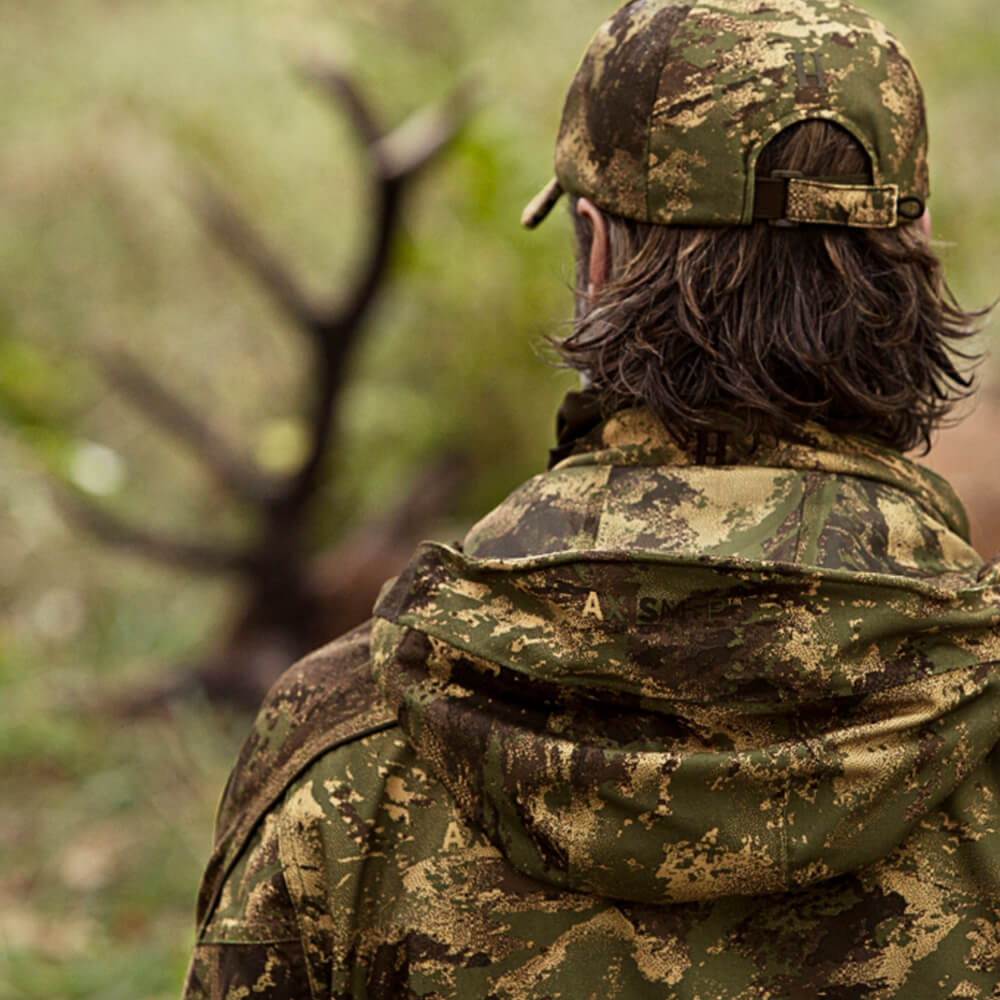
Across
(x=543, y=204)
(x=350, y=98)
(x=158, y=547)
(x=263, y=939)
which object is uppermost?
(x=350, y=98)

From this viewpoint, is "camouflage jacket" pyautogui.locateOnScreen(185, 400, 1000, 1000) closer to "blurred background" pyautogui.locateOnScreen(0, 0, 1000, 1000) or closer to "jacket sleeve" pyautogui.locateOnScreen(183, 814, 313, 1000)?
"jacket sleeve" pyautogui.locateOnScreen(183, 814, 313, 1000)

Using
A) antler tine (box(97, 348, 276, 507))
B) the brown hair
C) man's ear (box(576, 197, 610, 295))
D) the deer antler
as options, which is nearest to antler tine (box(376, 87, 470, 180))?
the deer antler

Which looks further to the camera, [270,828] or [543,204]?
[543,204]

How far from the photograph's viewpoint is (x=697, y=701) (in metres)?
1.10

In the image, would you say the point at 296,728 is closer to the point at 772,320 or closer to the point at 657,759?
the point at 657,759

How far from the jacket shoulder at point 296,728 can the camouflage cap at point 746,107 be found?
1.86 feet

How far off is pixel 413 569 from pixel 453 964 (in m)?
0.38

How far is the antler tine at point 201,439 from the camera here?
4.97m

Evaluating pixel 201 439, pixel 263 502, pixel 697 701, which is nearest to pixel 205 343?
pixel 201 439

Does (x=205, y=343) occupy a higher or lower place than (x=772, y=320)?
higher

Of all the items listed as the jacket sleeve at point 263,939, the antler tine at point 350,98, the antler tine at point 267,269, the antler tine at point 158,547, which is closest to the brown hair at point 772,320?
the jacket sleeve at point 263,939

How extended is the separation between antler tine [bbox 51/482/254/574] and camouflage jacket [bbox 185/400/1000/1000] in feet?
12.1

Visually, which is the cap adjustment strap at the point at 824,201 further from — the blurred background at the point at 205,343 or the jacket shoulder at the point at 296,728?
the blurred background at the point at 205,343

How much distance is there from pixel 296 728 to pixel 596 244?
Answer: 2.02ft
